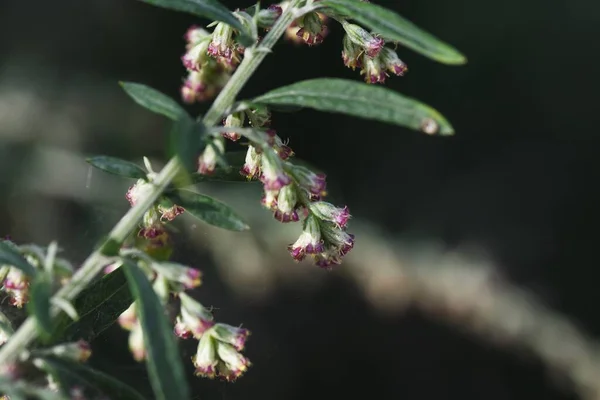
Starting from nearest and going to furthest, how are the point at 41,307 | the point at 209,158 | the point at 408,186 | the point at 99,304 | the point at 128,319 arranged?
the point at 41,307 < the point at 209,158 < the point at 99,304 < the point at 128,319 < the point at 408,186

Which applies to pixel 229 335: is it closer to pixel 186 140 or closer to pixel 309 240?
pixel 309 240

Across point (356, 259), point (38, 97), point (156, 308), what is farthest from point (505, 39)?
point (156, 308)

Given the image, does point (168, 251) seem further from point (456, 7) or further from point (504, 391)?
point (504, 391)

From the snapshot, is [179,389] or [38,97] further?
[38,97]

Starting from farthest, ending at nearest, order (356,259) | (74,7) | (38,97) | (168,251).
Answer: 1. (356,259)
2. (74,7)
3. (38,97)
4. (168,251)

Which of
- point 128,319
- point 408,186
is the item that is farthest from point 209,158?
point 408,186
